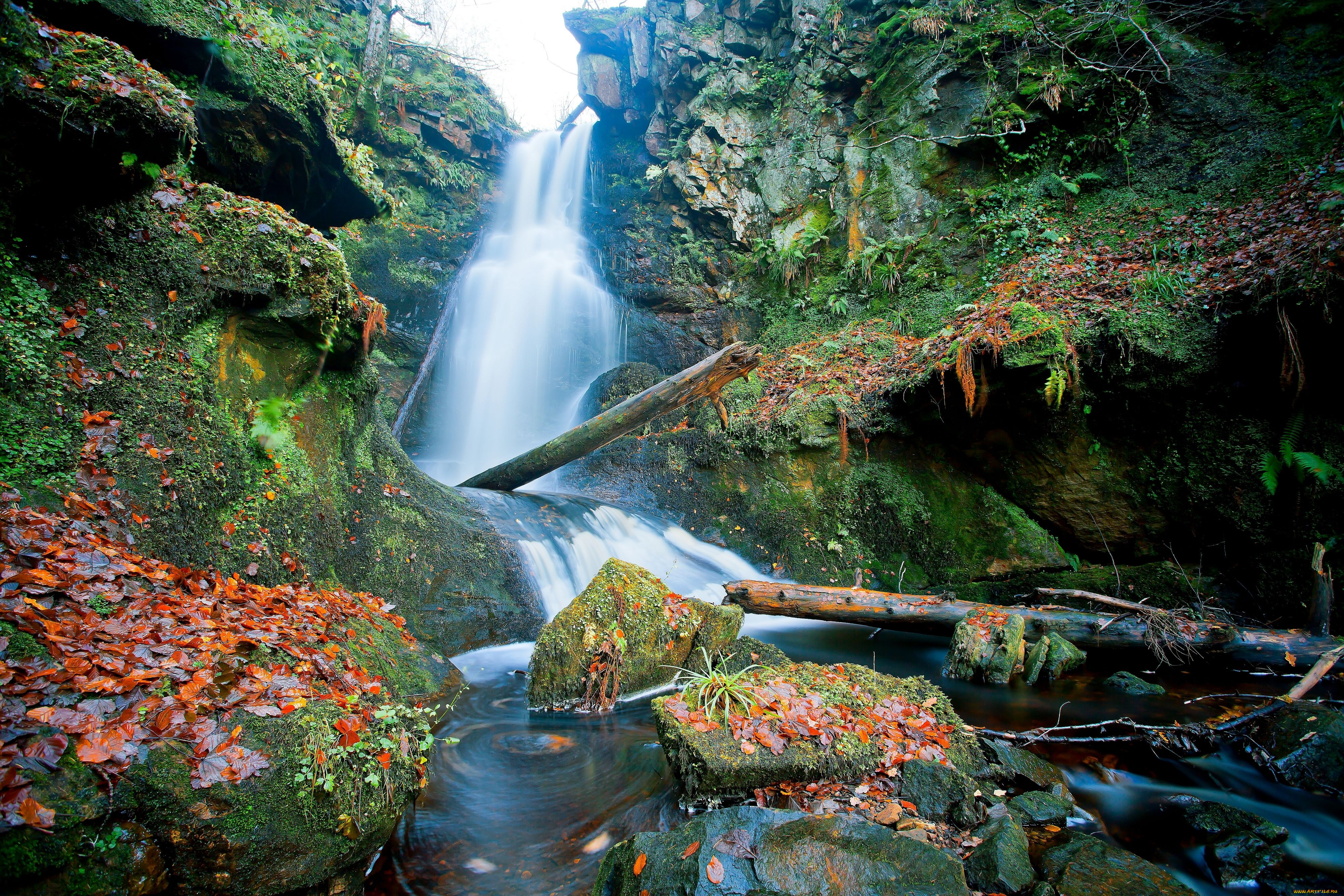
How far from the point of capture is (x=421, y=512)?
6.73m

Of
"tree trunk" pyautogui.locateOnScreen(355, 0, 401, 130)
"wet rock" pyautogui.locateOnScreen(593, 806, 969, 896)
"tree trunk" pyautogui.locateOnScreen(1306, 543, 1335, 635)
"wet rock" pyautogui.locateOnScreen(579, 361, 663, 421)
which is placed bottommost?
"wet rock" pyautogui.locateOnScreen(593, 806, 969, 896)

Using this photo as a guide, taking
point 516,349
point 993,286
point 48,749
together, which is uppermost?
point 993,286

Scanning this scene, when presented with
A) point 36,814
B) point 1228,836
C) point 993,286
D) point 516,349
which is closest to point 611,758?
point 36,814

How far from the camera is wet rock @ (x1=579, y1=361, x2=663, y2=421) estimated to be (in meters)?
A: 11.3

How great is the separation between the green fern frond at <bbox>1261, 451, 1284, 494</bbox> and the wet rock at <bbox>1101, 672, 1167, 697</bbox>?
9.36 feet

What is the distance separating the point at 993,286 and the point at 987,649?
727cm

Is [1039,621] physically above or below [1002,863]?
above

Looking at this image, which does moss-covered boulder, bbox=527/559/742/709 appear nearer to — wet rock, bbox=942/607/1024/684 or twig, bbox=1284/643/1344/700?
wet rock, bbox=942/607/1024/684

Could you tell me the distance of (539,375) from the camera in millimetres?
14031

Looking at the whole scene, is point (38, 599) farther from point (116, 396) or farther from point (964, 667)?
point (964, 667)

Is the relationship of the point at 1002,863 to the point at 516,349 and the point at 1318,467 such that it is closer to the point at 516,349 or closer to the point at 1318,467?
the point at 1318,467

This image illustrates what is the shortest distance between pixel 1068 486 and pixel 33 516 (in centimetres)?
1043

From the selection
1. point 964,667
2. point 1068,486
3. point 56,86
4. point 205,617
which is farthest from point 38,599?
point 1068,486

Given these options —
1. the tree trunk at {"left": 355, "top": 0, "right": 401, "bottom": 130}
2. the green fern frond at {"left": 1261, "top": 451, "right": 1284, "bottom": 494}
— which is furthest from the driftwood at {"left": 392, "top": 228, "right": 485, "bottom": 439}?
the green fern frond at {"left": 1261, "top": 451, "right": 1284, "bottom": 494}
